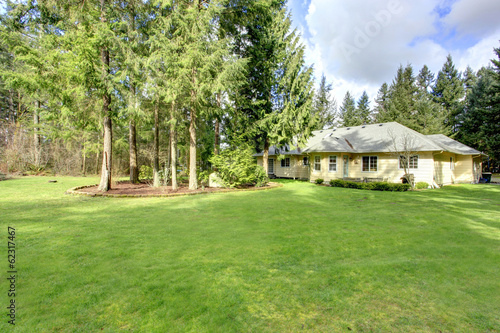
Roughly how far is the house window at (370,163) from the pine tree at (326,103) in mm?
23853

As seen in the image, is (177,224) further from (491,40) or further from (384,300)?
(491,40)

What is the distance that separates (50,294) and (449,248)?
601cm

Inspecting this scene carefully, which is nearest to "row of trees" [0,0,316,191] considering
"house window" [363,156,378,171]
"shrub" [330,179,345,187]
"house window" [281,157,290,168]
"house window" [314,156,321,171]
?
"house window" [314,156,321,171]

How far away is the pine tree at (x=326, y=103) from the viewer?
131 feet

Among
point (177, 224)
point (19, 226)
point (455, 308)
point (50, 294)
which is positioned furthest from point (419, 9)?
point (19, 226)

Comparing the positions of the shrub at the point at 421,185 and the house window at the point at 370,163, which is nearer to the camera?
the shrub at the point at 421,185

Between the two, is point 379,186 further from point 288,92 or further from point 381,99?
point 381,99

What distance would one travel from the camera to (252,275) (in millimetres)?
3020

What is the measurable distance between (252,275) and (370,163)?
1657cm

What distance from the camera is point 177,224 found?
18.0 ft

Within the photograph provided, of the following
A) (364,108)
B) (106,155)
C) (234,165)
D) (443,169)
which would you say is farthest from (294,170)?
(364,108)

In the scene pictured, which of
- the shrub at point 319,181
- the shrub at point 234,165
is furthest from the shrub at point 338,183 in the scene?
the shrub at point 234,165

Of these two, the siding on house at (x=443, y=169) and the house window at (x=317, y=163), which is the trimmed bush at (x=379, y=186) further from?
the siding on house at (x=443, y=169)

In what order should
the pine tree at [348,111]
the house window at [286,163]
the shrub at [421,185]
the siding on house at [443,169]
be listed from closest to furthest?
the shrub at [421,185] → the siding on house at [443,169] → the house window at [286,163] → the pine tree at [348,111]
